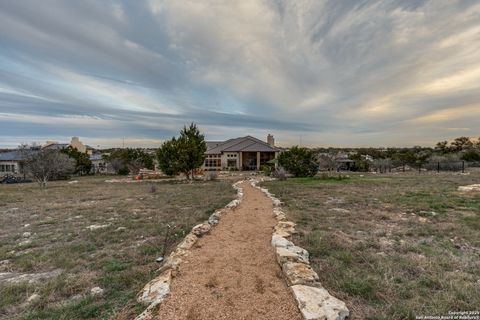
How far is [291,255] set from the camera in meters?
4.34

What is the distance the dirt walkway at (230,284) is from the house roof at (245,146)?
2758 cm

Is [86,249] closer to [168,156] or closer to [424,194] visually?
[424,194]

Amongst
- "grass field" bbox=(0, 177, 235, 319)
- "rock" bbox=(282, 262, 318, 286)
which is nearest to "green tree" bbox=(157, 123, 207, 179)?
"grass field" bbox=(0, 177, 235, 319)

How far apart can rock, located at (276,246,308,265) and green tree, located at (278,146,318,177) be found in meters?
17.4

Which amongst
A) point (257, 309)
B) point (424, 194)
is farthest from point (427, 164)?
point (257, 309)

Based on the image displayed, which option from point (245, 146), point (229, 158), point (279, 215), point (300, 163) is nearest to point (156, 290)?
point (279, 215)

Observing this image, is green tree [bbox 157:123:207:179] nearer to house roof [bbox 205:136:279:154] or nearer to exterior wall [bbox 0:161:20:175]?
house roof [bbox 205:136:279:154]

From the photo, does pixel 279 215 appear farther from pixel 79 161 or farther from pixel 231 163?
pixel 79 161

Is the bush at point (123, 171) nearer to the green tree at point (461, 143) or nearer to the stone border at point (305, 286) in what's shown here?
the stone border at point (305, 286)

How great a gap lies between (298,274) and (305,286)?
0.99 ft

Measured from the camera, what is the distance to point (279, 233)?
5.95 metres

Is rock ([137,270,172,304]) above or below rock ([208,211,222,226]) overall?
below

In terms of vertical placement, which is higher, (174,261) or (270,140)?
(270,140)

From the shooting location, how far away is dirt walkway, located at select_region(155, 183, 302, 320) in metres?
2.93
